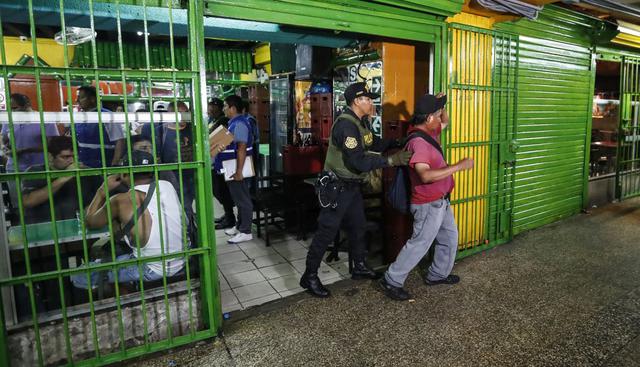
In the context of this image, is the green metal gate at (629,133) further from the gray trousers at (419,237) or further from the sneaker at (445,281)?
the gray trousers at (419,237)

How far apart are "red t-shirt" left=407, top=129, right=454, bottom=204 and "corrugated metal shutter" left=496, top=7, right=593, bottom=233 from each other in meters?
2.36

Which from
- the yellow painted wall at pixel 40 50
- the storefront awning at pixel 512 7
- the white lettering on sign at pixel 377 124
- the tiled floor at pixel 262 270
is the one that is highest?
the yellow painted wall at pixel 40 50

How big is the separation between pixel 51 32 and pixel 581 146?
30.2 ft

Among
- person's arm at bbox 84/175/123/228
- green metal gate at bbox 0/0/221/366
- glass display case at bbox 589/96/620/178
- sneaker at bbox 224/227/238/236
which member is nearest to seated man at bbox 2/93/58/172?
green metal gate at bbox 0/0/221/366

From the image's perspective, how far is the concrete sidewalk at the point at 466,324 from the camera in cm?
295

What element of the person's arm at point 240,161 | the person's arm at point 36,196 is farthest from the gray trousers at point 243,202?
the person's arm at point 36,196

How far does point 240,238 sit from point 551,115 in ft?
15.5

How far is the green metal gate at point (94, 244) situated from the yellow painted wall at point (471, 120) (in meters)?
2.89

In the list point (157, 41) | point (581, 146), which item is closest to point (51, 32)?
point (157, 41)

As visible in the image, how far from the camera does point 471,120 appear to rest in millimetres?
4891

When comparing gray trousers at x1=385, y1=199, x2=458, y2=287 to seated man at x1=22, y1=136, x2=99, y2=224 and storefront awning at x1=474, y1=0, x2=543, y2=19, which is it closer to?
storefront awning at x1=474, y1=0, x2=543, y2=19

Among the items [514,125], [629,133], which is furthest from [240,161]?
[629,133]

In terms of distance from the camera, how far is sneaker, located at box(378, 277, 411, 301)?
3.81 metres

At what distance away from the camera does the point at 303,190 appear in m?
5.86
